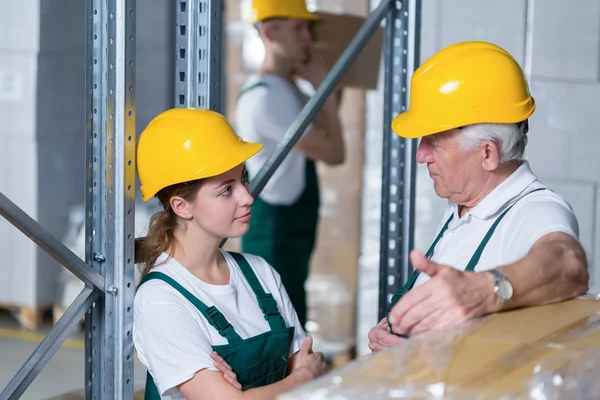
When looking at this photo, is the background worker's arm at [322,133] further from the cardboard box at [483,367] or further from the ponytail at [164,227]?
the cardboard box at [483,367]

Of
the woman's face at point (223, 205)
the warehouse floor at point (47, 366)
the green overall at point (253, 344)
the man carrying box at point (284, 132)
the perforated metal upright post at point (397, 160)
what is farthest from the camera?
the warehouse floor at point (47, 366)

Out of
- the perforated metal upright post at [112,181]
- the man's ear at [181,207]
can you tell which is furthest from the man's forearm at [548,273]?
the perforated metal upright post at [112,181]

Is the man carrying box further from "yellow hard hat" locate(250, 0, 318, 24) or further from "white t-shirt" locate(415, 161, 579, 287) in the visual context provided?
"white t-shirt" locate(415, 161, 579, 287)

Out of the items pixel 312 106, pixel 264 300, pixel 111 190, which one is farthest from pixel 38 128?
pixel 264 300

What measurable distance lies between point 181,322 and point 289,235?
2501mm

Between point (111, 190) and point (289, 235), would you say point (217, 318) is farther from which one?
point (289, 235)

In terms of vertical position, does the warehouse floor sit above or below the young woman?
below

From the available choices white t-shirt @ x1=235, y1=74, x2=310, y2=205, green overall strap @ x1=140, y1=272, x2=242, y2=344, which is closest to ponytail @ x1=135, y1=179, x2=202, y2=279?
green overall strap @ x1=140, y1=272, x2=242, y2=344

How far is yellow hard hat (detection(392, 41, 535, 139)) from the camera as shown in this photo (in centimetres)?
221

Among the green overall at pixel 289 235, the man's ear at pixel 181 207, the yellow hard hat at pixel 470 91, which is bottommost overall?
the green overall at pixel 289 235

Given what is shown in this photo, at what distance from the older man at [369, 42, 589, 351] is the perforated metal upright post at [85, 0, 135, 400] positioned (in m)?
A: 0.68

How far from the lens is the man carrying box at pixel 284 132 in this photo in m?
4.41

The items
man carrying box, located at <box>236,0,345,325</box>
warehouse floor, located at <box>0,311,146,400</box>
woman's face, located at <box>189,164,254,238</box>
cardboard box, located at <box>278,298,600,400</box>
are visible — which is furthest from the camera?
warehouse floor, located at <box>0,311,146,400</box>

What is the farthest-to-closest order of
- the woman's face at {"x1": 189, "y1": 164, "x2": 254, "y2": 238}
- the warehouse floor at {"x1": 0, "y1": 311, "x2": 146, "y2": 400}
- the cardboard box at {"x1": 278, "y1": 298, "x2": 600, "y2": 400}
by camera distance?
1. the warehouse floor at {"x1": 0, "y1": 311, "x2": 146, "y2": 400}
2. the woman's face at {"x1": 189, "y1": 164, "x2": 254, "y2": 238}
3. the cardboard box at {"x1": 278, "y1": 298, "x2": 600, "y2": 400}
